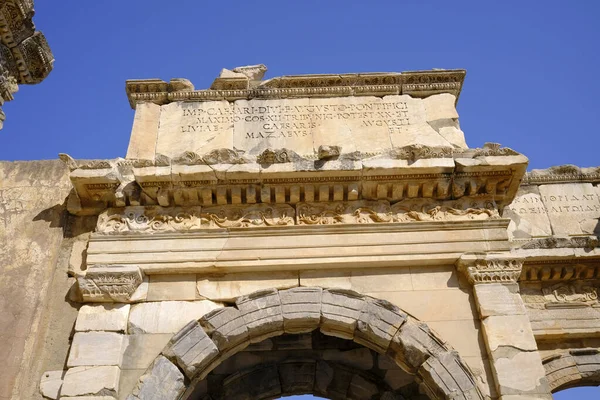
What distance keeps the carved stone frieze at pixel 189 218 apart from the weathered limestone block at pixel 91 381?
1512mm

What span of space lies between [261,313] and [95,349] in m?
1.55

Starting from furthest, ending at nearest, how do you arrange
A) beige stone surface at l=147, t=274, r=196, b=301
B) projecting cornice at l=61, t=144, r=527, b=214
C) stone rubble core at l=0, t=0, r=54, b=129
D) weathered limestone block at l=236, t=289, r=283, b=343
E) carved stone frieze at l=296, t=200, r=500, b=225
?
1. carved stone frieze at l=296, t=200, r=500, b=225
2. projecting cornice at l=61, t=144, r=527, b=214
3. beige stone surface at l=147, t=274, r=196, b=301
4. weathered limestone block at l=236, t=289, r=283, b=343
5. stone rubble core at l=0, t=0, r=54, b=129

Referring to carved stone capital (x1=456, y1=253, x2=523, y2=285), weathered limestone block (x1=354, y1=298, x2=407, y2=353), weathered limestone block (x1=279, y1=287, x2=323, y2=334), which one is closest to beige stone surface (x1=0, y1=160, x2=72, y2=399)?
weathered limestone block (x1=279, y1=287, x2=323, y2=334)

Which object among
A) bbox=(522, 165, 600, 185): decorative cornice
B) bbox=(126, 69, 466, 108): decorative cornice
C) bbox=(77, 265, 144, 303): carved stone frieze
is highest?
bbox=(126, 69, 466, 108): decorative cornice

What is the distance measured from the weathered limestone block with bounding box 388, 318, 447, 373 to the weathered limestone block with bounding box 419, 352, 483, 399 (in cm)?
6

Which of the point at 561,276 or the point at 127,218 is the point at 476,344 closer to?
the point at 561,276

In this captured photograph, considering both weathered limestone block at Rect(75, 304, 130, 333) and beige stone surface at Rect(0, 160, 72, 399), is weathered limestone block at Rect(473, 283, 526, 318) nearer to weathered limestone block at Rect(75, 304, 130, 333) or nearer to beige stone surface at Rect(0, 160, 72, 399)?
weathered limestone block at Rect(75, 304, 130, 333)

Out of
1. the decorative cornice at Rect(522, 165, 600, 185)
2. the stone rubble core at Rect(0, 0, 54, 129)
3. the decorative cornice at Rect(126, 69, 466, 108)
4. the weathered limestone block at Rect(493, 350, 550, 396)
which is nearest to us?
the stone rubble core at Rect(0, 0, 54, 129)

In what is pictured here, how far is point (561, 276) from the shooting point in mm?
7281

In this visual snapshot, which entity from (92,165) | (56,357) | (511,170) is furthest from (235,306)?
(511,170)

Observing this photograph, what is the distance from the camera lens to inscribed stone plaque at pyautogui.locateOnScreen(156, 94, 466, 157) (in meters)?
7.26

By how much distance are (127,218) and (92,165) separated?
67 centimetres

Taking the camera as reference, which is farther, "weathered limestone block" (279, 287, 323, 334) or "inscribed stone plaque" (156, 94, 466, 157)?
"inscribed stone plaque" (156, 94, 466, 157)

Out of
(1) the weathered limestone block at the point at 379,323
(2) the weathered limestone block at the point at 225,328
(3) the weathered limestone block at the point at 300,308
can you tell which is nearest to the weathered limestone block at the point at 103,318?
(2) the weathered limestone block at the point at 225,328
